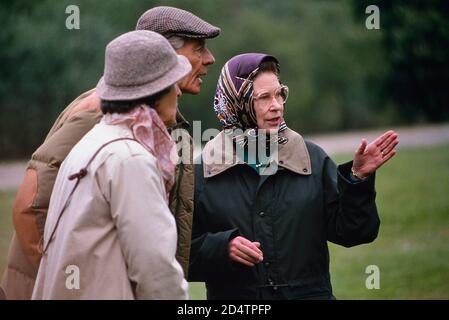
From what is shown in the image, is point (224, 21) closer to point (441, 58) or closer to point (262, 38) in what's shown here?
point (262, 38)

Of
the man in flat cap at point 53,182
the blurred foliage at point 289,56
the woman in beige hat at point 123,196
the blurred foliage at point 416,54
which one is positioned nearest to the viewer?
the woman in beige hat at point 123,196

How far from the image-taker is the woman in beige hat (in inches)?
118

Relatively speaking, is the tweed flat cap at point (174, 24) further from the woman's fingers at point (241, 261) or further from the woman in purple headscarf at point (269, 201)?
the woman's fingers at point (241, 261)

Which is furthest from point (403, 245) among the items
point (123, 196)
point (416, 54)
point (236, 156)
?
point (416, 54)

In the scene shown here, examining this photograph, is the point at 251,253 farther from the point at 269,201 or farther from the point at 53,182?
the point at 53,182

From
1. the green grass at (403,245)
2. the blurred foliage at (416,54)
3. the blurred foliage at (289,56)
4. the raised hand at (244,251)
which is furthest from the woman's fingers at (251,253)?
the blurred foliage at (416,54)

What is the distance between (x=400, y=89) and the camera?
83.6 ft

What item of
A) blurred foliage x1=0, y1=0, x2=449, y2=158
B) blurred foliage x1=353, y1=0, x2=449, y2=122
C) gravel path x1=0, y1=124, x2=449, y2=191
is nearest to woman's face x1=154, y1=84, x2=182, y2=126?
gravel path x1=0, y1=124, x2=449, y2=191

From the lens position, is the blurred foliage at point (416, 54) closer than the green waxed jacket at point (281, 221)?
No

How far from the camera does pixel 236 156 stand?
4.23 metres

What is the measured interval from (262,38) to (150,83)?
21859mm

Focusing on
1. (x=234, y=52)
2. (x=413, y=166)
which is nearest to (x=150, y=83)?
(x=413, y=166)

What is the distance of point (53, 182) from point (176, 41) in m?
1.01

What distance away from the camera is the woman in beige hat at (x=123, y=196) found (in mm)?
3006
